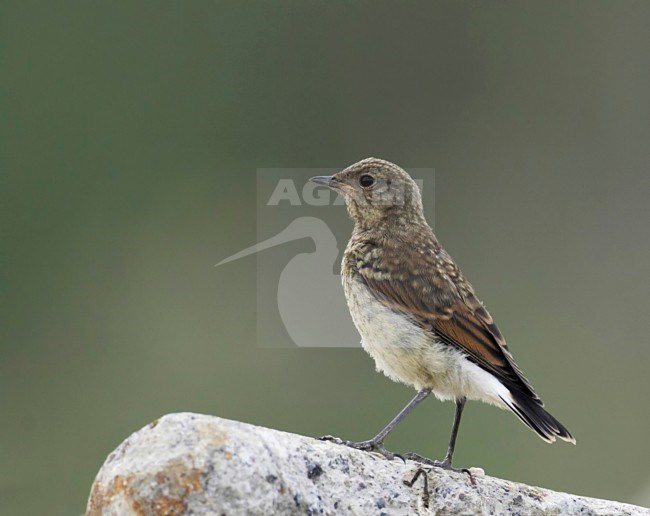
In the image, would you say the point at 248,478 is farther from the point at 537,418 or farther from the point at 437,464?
the point at 537,418

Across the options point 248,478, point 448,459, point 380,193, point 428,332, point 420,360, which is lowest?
point 448,459

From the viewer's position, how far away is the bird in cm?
632

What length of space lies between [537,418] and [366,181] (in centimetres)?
200

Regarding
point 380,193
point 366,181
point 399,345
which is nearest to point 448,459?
point 399,345

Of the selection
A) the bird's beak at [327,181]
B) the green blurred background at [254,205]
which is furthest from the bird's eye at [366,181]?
the green blurred background at [254,205]

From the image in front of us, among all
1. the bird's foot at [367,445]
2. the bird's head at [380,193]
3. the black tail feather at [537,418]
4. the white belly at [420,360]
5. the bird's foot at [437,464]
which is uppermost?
the bird's head at [380,193]

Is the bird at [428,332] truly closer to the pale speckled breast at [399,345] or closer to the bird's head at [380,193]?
the pale speckled breast at [399,345]

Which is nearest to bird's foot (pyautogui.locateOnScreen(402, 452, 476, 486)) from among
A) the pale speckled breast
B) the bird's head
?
the pale speckled breast

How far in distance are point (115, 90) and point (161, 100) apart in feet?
2.29

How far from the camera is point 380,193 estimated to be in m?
7.41

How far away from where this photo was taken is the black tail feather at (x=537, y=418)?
6.10 meters

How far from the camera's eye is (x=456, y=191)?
15727mm

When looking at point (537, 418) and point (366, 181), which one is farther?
point (366, 181)

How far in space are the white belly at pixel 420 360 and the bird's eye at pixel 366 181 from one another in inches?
37.0
